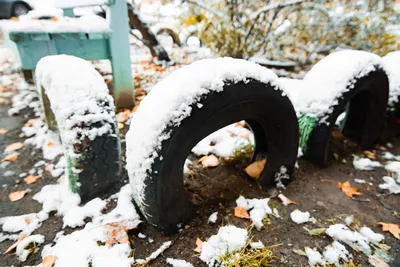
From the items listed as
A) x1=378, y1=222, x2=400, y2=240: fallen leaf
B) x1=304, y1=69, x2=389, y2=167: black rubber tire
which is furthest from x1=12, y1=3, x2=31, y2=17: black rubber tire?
x1=378, y1=222, x2=400, y2=240: fallen leaf

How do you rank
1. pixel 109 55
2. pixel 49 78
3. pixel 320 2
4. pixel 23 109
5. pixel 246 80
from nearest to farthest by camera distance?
pixel 246 80 → pixel 49 78 → pixel 109 55 → pixel 23 109 → pixel 320 2

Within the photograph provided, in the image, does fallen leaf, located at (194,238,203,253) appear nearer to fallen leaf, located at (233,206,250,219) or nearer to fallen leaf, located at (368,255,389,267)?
fallen leaf, located at (233,206,250,219)

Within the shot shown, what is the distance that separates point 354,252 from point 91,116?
153cm

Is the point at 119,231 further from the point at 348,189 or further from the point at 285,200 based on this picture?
the point at 348,189

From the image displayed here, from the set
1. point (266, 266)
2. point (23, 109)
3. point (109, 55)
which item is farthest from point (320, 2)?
point (23, 109)

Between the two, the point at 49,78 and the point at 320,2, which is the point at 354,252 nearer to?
the point at 49,78

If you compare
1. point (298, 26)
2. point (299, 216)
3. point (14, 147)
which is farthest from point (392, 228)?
point (298, 26)

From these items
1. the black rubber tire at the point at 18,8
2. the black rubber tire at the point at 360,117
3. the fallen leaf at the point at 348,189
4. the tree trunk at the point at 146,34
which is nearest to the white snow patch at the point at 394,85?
the black rubber tire at the point at 360,117

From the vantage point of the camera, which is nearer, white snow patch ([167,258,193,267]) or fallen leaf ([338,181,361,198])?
white snow patch ([167,258,193,267])

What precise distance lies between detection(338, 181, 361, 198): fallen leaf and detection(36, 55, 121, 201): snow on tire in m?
Answer: 1.49

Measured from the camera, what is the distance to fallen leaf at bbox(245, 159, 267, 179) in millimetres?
1669

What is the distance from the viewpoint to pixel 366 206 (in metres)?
1.63

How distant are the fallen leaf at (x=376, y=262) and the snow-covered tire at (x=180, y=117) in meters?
0.89

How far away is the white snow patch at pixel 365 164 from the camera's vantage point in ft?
6.52
